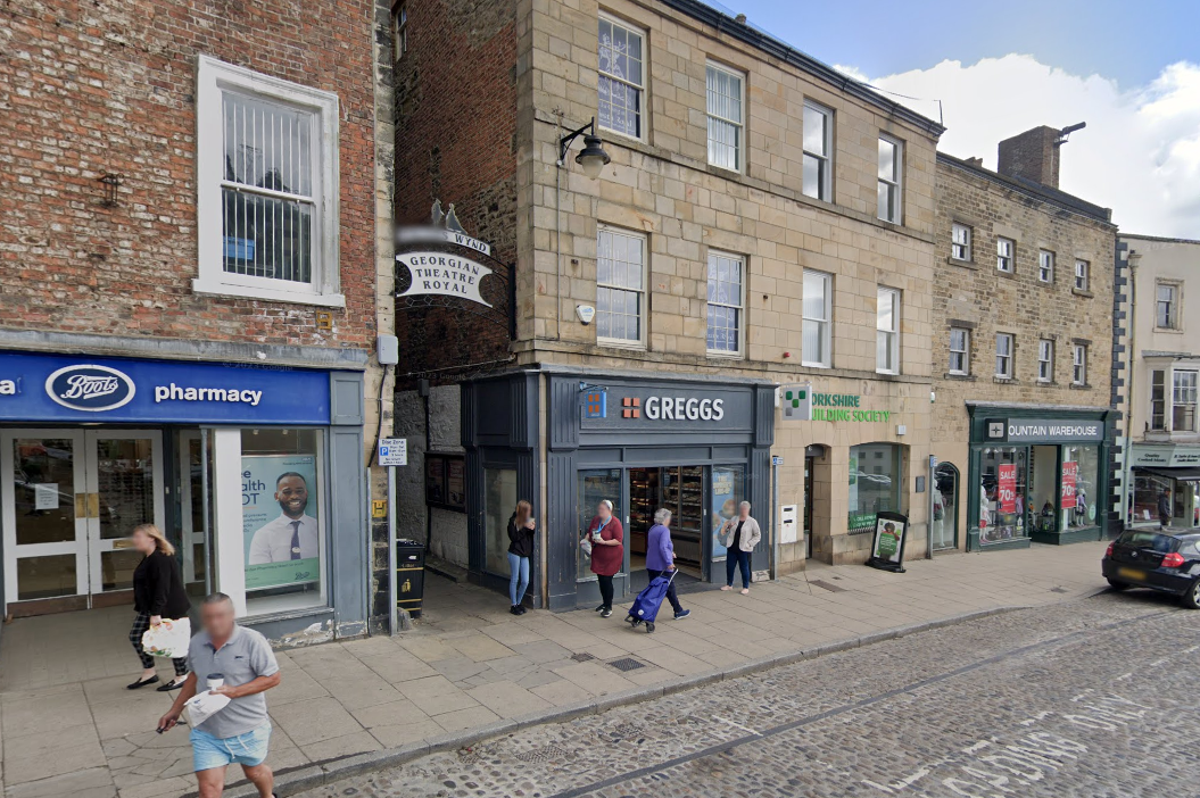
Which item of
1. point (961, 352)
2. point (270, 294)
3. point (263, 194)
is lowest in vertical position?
point (961, 352)

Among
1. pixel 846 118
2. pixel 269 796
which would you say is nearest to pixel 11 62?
pixel 269 796

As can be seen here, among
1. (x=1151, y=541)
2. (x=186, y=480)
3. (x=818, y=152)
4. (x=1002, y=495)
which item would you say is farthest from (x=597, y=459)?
(x=1002, y=495)

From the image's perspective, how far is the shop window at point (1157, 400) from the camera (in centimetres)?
2414

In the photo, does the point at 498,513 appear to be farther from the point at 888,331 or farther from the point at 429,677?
the point at 888,331

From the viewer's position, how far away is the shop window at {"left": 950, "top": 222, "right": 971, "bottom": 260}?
62.6ft

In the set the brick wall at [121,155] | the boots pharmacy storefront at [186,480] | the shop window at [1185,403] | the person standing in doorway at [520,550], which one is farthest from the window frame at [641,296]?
the shop window at [1185,403]

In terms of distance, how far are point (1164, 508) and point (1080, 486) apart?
353 cm

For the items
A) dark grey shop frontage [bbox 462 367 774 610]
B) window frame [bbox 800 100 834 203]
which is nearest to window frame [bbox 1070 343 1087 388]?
window frame [bbox 800 100 834 203]

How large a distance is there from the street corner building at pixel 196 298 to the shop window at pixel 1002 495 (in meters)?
17.0

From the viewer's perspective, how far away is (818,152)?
15.3 m

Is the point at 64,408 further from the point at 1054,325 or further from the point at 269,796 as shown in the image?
the point at 1054,325

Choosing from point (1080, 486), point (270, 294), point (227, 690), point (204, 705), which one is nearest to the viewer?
point (204, 705)

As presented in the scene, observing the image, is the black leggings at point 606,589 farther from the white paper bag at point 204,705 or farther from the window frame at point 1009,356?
the window frame at point 1009,356

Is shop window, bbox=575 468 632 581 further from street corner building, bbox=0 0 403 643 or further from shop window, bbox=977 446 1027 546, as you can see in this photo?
shop window, bbox=977 446 1027 546
